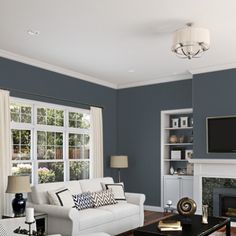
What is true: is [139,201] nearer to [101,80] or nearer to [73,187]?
[73,187]

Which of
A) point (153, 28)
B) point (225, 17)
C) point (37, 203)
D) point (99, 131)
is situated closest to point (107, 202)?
point (37, 203)

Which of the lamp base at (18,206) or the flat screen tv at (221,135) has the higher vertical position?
the flat screen tv at (221,135)

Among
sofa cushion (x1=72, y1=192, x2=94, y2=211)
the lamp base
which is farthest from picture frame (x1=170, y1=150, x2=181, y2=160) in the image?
Answer: the lamp base

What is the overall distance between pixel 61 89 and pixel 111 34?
231cm

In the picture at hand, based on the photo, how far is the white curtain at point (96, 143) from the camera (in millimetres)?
7230

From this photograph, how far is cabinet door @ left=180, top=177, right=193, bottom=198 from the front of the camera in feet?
22.9

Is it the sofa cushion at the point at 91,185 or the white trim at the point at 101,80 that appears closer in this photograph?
the sofa cushion at the point at 91,185

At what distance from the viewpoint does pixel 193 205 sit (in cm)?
434

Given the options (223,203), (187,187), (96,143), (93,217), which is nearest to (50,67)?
(96,143)

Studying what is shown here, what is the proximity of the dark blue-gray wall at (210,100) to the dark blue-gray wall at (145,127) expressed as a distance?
2.13 ft

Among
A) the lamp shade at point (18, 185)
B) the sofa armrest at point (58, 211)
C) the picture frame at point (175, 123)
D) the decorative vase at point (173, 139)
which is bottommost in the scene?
the sofa armrest at point (58, 211)

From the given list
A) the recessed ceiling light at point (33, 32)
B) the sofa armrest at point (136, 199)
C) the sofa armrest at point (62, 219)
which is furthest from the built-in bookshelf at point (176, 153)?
the recessed ceiling light at point (33, 32)

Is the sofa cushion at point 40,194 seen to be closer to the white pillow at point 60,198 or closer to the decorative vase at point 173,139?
the white pillow at point 60,198

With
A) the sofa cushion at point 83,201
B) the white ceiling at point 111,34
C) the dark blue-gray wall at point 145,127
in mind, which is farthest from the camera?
the dark blue-gray wall at point 145,127
